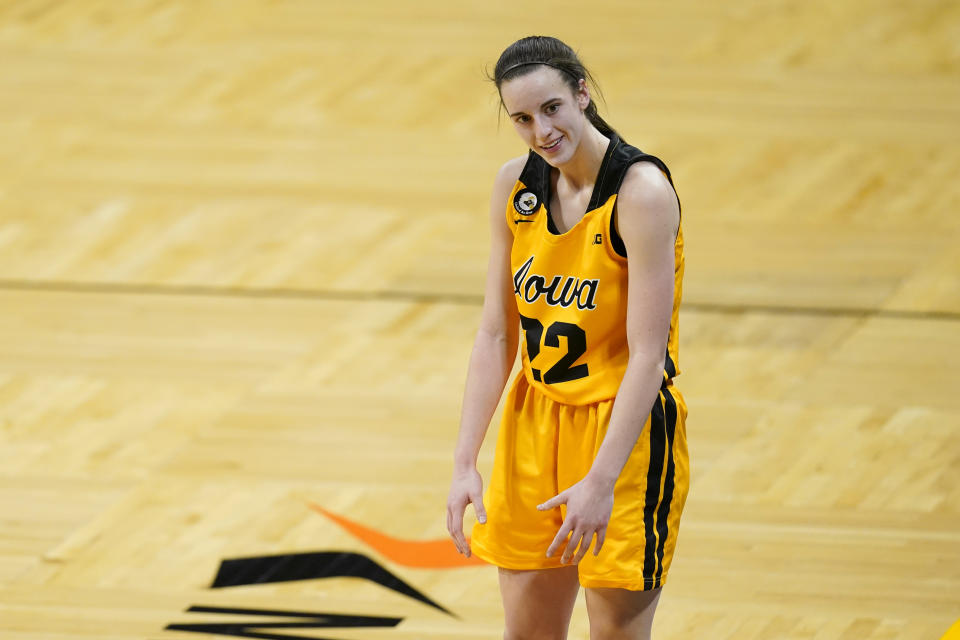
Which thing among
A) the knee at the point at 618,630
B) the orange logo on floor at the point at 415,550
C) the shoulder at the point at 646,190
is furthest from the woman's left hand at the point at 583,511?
the orange logo on floor at the point at 415,550

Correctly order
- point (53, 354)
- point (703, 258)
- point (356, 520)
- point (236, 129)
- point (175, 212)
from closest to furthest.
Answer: point (356, 520)
point (53, 354)
point (703, 258)
point (175, 212)
point (236, 129)

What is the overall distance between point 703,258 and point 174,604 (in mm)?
2760

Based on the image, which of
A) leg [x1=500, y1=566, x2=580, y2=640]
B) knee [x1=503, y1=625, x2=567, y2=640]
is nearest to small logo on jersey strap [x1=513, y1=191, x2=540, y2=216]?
leg [x1=500, y1=566, x2=580, y2=640]

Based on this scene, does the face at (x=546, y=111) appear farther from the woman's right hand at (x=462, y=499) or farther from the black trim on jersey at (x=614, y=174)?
the woman's right hand at (x=462, y=499)

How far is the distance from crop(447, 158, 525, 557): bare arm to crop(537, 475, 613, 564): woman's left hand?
211 millimetres

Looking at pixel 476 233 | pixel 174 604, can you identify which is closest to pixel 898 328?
pixel 476 233

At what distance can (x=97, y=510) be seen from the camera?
14.4 feet

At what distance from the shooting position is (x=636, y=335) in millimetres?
2479

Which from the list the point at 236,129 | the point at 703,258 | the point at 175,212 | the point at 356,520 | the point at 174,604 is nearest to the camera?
the point at 174,604

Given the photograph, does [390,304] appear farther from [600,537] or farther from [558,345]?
[600,537]

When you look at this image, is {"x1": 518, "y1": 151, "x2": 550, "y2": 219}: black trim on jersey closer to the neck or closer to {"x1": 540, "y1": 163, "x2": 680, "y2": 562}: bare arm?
the neck

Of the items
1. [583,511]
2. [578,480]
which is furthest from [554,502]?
[578,480]

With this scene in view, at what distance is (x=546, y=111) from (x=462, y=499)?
2.35ft

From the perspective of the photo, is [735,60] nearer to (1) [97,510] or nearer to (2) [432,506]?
(2) [432,506]
